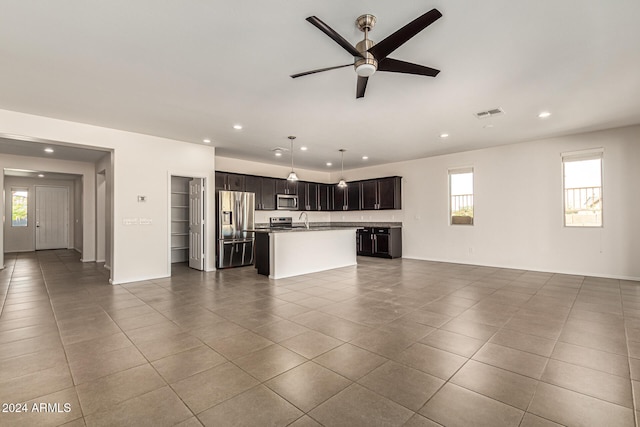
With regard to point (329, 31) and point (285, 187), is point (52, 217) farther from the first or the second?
point (329, 31)

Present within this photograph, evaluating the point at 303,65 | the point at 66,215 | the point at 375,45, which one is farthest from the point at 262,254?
the point at 66,215

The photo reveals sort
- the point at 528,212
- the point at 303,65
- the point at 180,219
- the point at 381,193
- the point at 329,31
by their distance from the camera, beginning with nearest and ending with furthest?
the point at 329,31 → the point at 303,65 → the point at 528,212 → the point at 180,219 → the point at 381,193

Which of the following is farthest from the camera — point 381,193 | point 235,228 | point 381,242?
point 381,193

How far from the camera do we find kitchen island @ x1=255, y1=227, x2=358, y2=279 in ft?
18.3

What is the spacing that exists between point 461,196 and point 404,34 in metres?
5.89

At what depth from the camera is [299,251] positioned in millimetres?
5875

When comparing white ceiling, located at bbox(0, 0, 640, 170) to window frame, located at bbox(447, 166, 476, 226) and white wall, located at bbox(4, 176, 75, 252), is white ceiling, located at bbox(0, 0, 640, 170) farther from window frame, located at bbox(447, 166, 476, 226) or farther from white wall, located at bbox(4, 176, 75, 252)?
white wall, located at bbox(4, 176, 75, 252)

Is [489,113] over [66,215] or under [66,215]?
over

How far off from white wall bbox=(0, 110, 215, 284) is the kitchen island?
1.88 metres

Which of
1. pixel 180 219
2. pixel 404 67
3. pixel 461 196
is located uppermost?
pixel 404 67

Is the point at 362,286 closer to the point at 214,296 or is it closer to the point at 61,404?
the point at 214,296

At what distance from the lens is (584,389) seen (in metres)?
1.98

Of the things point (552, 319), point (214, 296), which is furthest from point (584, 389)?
point (214, 296)

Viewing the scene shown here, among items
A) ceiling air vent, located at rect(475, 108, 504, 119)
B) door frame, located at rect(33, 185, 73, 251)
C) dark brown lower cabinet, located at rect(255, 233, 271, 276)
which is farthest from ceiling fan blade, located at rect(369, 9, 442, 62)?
door frame, located at rect(33, 185, 73, 251)
